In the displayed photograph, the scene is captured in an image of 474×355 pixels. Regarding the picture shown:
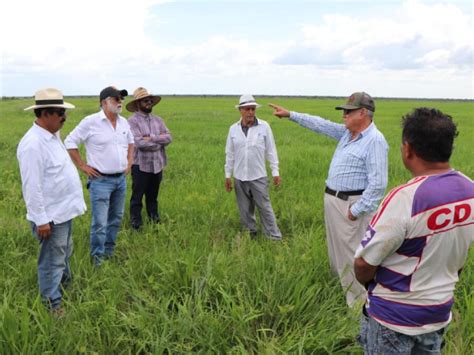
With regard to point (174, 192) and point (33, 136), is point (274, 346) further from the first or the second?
point (174, 192)

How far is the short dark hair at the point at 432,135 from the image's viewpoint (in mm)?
1610

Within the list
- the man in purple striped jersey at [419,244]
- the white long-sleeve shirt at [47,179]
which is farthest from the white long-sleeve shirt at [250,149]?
the man in purple striped jersey at [419,244]

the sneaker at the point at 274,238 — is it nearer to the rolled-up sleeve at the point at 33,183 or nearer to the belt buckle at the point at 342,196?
the belt buckle at the point at 342,196

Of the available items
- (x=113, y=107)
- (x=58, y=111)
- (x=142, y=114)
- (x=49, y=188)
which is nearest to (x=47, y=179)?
Result: (x=49, y=188)

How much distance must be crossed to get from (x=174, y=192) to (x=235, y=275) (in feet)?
10.5

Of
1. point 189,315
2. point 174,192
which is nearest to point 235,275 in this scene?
point 189,315

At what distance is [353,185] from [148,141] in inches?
101

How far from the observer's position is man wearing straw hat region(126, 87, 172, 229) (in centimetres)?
477

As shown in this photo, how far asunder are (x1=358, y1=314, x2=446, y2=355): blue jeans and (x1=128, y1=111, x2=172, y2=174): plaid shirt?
3464 mm

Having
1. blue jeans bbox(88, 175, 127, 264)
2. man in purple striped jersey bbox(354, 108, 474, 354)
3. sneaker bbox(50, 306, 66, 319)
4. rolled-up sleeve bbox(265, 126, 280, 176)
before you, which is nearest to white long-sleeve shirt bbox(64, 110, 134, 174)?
blue jeans bbox(88, 175, 127, 264)

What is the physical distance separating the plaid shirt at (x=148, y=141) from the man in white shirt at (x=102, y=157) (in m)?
0.62

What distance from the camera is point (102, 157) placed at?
3.99m

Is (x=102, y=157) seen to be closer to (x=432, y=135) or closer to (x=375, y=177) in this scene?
(x=375, y=177)

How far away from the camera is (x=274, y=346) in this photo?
2.41m
